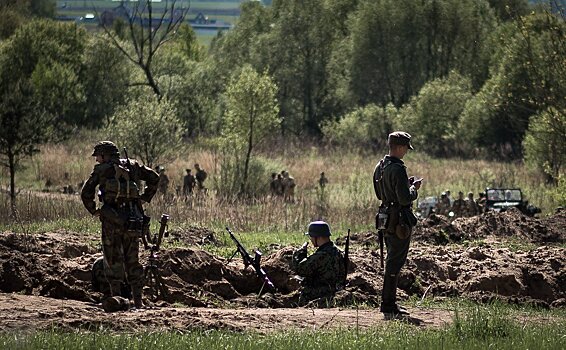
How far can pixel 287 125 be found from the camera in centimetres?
7831

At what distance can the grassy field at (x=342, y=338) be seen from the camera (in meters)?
12.3

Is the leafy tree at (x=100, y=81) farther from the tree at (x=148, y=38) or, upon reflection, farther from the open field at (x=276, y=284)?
the open field at (x=276, y=284)

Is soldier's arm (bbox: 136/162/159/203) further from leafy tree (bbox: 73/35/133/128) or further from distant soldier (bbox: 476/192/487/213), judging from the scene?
leafy tree (bbox: 73/35/133/128)

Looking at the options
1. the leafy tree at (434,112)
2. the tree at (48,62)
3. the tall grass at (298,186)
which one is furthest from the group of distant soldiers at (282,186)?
the leafy tree at (434,112)

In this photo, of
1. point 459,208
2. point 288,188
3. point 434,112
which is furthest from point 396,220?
point 434,112

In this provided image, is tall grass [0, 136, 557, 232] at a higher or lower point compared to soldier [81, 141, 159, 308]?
lower

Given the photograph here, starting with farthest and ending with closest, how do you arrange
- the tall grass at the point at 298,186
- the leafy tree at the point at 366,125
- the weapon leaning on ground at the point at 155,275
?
the leafy tree at the point at 366,125, the tall grass at the point at 298,186, the weapon leaning on ground at the point at 155,275

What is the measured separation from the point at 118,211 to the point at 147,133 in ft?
90.8

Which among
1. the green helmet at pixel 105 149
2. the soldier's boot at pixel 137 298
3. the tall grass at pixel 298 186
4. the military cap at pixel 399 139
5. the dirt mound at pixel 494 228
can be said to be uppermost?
the military cap at pixel 399 139

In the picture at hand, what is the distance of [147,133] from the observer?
143 feet

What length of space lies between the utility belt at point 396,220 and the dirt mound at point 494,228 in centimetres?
928

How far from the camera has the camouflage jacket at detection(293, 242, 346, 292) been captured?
1628 centimetres

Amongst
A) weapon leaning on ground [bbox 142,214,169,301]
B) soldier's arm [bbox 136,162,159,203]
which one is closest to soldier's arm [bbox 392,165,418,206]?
soldier's arm [bbox 136,162,159,203]

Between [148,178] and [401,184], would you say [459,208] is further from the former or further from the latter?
[401,184]
